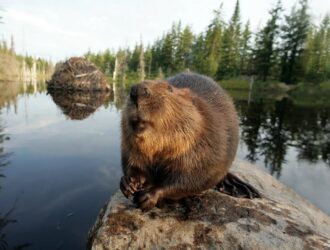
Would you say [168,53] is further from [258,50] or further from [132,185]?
[132,185]

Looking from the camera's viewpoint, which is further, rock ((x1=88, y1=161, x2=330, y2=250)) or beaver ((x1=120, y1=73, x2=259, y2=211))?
rock ((x1=88, y1=161, x2=330, y2=250))

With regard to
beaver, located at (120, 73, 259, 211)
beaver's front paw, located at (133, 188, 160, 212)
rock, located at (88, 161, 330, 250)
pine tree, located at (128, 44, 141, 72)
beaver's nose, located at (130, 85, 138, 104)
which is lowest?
rock, located at (88, 161, 330, 250)

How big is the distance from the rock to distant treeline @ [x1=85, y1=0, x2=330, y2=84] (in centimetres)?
3399

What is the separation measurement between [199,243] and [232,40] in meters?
49.0

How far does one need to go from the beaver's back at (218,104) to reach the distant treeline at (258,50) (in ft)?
110

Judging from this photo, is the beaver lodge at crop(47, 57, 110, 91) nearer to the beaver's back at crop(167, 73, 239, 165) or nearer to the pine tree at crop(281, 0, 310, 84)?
the beaver's back at crop(167, 73, 239, 165)

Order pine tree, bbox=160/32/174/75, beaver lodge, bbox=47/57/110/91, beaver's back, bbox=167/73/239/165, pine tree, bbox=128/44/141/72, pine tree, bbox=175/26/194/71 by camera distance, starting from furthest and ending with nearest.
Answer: pine tree, bbox=128/44/141/72
pine tree, bbox=160/32/174/75
pine tree, bbox=175/26/194/71
beaver lodge, bbox=47/57/110/91
beaver's back, bbox=167/73/239/165

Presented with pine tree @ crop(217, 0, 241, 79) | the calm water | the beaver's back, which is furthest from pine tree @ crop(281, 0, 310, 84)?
the beaver's back

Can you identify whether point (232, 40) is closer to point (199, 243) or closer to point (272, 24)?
point (272, 24)

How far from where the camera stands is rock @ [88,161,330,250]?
2143mm

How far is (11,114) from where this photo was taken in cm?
968

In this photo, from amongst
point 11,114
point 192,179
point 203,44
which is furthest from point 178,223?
point 203,44

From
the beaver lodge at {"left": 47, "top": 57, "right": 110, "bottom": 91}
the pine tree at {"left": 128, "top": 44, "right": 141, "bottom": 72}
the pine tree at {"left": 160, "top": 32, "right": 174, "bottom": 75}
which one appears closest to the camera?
the beaver lodge at {"left": 47, "top": 57, "right": 110, "bottom": 91}

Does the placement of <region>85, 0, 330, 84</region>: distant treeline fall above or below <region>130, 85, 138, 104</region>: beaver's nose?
above
